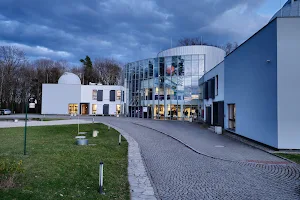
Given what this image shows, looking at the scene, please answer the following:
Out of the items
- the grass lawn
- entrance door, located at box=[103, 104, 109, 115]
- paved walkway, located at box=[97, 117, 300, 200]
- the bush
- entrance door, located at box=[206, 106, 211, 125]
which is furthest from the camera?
entrance door, located at box=[103, 104, 109, 115]

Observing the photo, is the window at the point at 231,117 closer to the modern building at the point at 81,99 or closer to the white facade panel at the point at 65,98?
the modern building at the point at 81,99

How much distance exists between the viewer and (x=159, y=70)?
36.2m

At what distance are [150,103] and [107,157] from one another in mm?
27673

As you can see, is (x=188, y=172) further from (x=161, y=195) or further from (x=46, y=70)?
(x=46, y=70)

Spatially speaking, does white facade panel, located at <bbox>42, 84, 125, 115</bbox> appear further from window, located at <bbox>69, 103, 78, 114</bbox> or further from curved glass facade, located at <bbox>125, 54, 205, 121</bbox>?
curved glass facade, located at <bbox>125, 54, 205, 121</bbox>

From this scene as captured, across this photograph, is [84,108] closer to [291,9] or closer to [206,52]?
[206,52]

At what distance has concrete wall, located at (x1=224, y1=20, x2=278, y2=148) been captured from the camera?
12.1 m

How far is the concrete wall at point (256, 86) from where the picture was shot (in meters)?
12.1

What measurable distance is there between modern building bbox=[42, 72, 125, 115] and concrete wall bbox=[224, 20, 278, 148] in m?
31.9

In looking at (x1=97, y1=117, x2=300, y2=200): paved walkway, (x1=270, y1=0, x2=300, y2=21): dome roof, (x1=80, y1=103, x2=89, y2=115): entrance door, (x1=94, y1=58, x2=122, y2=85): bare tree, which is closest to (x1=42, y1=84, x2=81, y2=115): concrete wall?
(x1=80, y1=103, x2=89, y2=115): entrance door

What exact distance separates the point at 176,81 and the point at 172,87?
1057 millimetres

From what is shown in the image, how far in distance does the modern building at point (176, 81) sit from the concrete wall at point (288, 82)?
2079 cm

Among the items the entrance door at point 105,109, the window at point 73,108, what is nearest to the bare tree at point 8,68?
the window at point 73,108

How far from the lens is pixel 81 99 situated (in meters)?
47.1
